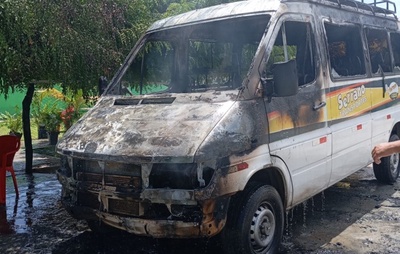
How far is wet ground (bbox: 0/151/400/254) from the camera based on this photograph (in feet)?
14.5

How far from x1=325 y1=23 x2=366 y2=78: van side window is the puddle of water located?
13.9 feet

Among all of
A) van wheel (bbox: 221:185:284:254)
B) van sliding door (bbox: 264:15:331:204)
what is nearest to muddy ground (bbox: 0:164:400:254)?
van wheel (bbox: 221:185:284:254)

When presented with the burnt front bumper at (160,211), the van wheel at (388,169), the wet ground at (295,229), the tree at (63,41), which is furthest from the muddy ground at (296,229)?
the tree at (63,41)

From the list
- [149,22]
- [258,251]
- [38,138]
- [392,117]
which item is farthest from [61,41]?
[38,138]

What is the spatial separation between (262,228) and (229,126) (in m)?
1.05

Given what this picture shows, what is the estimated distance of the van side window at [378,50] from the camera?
5.89 meters

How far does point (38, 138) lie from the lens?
15062 mm

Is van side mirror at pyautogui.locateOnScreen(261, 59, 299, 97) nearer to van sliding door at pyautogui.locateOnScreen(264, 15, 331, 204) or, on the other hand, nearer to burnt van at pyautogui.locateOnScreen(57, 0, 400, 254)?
burnt van at pyautogui.locateOnScreen(57, 0, 400, 254)

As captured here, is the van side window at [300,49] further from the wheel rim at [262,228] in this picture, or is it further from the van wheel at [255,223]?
the wheel rim at [262,228]

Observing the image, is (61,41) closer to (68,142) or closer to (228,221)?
(68,142)

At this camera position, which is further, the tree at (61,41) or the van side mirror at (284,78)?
the tree at (61,41)

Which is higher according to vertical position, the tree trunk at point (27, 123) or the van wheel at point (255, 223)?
the tree trunk at point (27, 123)

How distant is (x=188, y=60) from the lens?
5297 millimetres

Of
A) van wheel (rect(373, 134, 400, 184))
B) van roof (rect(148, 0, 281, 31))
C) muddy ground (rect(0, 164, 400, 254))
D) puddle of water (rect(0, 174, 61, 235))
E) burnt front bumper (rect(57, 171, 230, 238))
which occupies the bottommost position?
muddy ground (rect(0, 164, 400, 254))
